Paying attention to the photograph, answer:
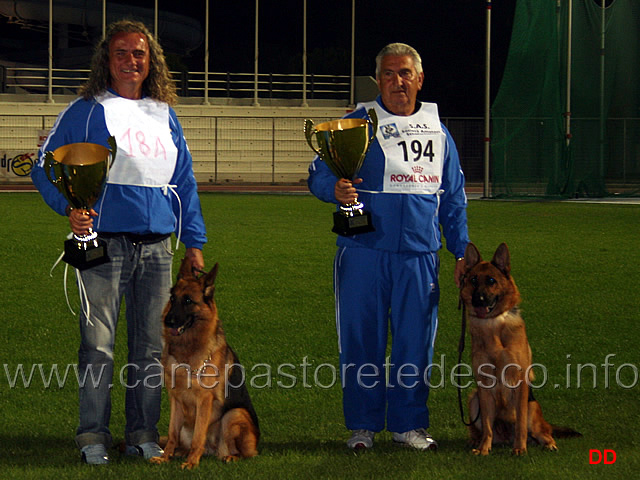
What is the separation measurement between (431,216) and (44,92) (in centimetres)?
4404

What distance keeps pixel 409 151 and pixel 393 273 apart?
2.01 ft

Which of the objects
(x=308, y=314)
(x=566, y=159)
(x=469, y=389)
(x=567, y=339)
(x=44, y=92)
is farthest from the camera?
(x=44, y=92)

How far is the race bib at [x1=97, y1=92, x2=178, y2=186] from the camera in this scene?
4.42 m

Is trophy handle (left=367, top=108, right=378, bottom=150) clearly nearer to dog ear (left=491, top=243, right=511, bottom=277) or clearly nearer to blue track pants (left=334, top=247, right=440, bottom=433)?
blue track pants (left=334, top=247, right=440, bottom=433)

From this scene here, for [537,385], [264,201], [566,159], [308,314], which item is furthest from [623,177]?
[537,385]

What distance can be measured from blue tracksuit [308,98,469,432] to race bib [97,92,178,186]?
2.70 feet

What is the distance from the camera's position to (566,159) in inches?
1011

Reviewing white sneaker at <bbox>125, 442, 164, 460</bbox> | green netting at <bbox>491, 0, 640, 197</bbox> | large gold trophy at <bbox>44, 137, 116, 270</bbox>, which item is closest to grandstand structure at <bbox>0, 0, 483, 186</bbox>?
green netting at <bbox>491, 0, 640, 197</bbox>

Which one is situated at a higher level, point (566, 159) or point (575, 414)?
point (566, 159)

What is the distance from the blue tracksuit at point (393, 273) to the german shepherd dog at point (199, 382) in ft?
2.17

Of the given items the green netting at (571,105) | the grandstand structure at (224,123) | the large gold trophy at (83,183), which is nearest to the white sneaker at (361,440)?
the large gold trophy at (83,183)

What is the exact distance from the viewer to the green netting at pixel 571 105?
82.0 ft

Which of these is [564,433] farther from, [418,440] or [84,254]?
[84,254]

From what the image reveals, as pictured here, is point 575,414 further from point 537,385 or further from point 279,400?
point 279,400
